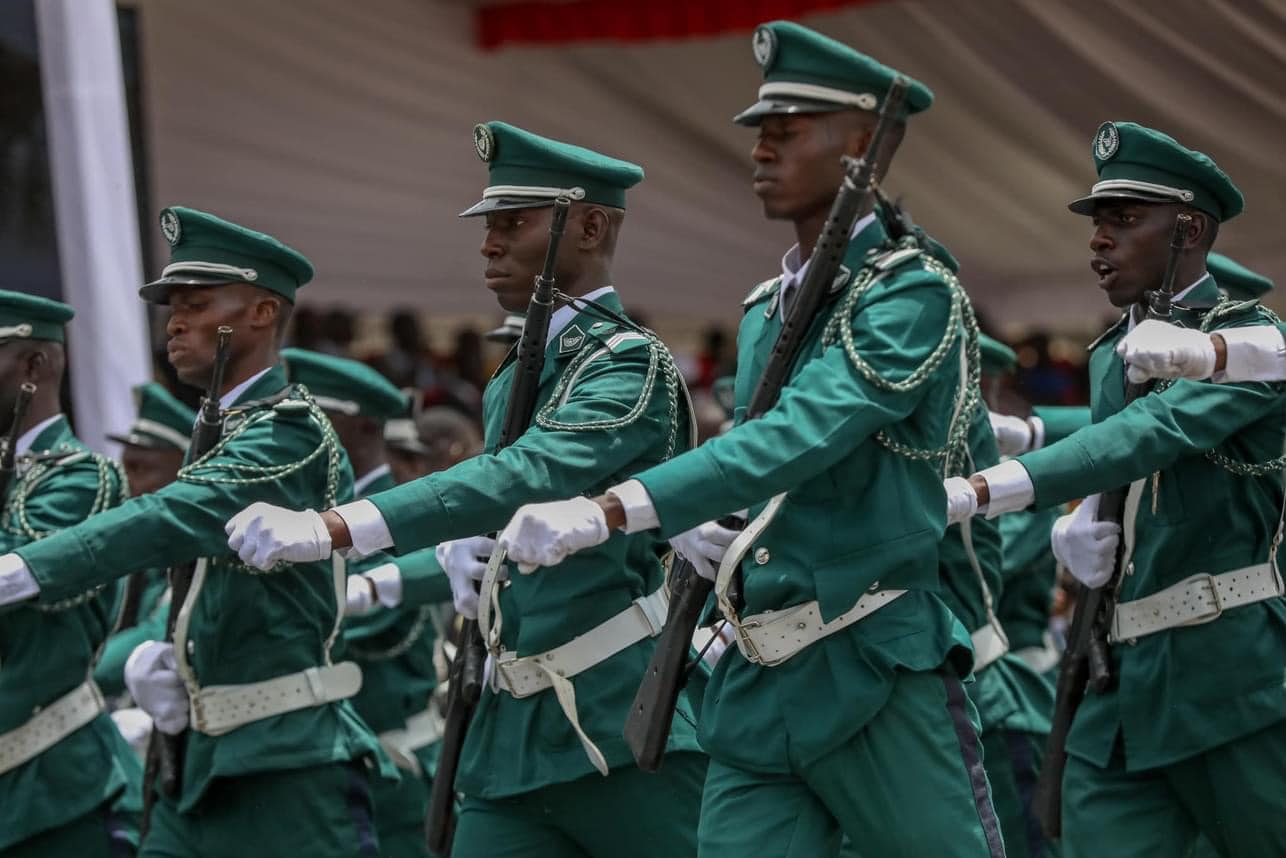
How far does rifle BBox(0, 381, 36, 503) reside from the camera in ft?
18.7

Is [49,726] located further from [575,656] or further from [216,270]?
[575,656]

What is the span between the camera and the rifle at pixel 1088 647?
4.95 meters

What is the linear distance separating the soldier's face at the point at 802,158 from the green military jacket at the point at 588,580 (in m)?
0.64

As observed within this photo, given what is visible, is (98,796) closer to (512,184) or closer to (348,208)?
(512,184)

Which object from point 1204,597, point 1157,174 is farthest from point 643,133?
point 1204,597

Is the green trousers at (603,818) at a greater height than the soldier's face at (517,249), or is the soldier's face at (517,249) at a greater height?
the soldier's face at (517,249)

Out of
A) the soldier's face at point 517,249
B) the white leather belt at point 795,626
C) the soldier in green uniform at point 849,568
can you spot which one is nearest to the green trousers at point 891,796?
the soldier in green uniform at point 849,568

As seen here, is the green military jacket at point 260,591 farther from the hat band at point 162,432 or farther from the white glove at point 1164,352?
the white glove at point 1164,352

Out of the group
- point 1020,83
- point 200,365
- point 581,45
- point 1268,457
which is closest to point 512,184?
point 200,365

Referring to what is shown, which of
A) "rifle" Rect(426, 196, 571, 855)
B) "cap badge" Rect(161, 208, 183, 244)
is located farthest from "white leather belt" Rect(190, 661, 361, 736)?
"cap badge" Rect(161, 208, 183, 244)

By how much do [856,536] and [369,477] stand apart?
342 centimetres

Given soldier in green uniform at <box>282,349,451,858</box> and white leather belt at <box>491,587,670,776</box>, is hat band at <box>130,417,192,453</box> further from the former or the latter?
white leather belt at <box>491,587,670,776</box>

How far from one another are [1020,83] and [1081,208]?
4.49 meters

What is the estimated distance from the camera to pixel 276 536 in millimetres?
3799
